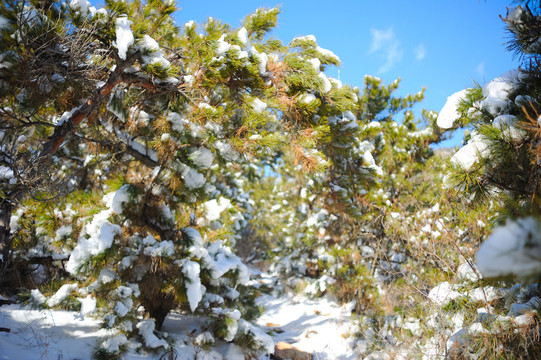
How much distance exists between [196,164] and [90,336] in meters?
2.43

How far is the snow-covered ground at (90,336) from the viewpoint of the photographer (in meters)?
3.16

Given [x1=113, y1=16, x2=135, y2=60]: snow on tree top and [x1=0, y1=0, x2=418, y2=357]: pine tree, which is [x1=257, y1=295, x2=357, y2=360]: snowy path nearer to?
[x1=0, y1=0, x2=418, y2=357]: pine tree

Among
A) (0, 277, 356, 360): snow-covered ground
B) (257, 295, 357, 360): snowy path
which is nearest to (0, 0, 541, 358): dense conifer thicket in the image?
(0, 277, 356, 360): snow-covered ground

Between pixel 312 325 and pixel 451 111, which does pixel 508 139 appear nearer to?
pixel 451 111

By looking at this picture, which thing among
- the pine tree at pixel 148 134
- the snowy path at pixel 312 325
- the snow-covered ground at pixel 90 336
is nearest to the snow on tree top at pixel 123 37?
the pine tree at pixel 148 134

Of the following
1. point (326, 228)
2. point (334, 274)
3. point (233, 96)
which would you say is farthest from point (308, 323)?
point (233, 96)

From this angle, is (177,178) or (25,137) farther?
(25,137)

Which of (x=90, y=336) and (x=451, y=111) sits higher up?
(x=451, y=111)

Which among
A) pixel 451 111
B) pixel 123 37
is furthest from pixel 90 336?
pixel 451 111

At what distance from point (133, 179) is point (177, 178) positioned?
2.75 ft

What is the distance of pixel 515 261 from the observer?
35.8 inches

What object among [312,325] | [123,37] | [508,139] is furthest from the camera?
[312,325]

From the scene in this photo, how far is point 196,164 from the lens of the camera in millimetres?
3391

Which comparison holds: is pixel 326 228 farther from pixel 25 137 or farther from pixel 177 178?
pixel 25 137
